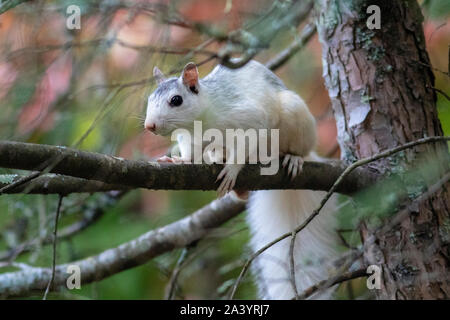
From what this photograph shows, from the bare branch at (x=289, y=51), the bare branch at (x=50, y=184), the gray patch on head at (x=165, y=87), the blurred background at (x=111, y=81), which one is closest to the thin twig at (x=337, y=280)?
the blurred background at (x=111, y=81)

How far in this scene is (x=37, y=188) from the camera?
6.34ft

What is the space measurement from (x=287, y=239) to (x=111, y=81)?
145 cm

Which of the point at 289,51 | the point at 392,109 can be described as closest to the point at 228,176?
the point at 392,109

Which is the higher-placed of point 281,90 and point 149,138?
point 281,90

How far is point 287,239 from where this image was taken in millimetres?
2982

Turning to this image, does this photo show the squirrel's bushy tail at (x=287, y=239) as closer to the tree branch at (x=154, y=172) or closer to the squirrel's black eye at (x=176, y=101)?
the tree branch at (x=154, y=172)

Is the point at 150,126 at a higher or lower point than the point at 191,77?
lower

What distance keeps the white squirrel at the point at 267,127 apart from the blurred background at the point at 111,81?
0.62ft

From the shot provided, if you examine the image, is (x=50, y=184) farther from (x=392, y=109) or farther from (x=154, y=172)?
(x=392, y=109)

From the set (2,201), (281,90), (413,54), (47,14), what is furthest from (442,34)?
(2,201)

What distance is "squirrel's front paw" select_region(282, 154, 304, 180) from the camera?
239 centimetres

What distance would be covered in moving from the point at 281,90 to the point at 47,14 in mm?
1555

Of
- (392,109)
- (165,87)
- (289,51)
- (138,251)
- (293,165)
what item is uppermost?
(289,51)

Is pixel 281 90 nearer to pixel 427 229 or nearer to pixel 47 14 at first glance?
pixel 427 229
